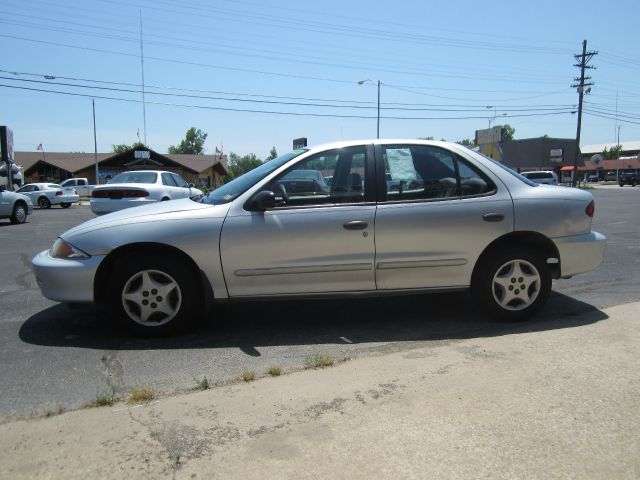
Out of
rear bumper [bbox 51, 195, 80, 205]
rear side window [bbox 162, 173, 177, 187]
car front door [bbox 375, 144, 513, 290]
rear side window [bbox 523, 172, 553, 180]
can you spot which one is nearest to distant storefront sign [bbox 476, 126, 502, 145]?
rear side window [bbox 523, 172, 553, 180]

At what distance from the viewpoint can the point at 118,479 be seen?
2312 mm

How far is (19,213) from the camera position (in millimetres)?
16281

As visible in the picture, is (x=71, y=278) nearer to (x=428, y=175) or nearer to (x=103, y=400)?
(x=103, y=400)

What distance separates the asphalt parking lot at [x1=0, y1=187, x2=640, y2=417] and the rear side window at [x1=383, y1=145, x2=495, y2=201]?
3.90 feet

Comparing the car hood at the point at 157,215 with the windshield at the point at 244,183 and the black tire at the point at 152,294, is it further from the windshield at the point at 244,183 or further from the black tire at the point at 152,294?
the black tire at the point at 152,294

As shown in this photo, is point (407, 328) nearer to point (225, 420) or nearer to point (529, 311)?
point (529, 311)

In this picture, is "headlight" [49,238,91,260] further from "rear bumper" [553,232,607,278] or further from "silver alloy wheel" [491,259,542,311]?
"rear bumper" [553,232,607,278]

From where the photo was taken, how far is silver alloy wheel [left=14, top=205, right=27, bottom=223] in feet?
53.0

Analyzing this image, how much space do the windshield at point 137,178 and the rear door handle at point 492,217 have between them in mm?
10741

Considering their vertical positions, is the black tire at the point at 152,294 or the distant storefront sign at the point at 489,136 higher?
the distant storefront sign at the point at 489,136

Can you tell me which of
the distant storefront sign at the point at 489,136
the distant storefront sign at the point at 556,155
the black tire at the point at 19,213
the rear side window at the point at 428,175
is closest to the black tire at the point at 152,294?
the rear side window at the point at 428,175

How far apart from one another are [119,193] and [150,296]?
25.9ft

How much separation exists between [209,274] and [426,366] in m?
1.88

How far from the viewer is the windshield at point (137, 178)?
44.5 feet
